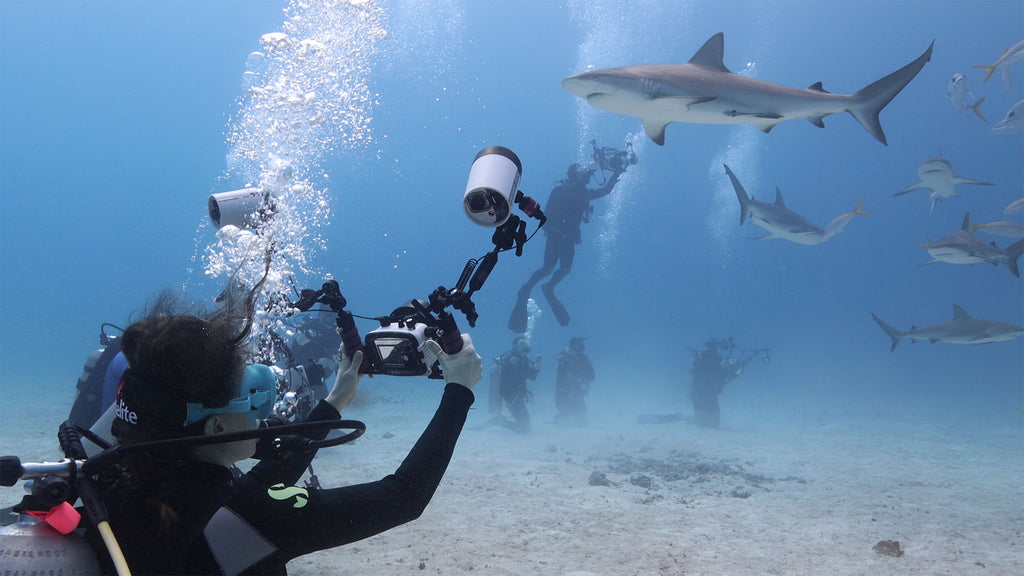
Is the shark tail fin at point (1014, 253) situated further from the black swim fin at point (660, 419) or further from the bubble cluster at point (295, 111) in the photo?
the bubble cluster at point (295, 111)

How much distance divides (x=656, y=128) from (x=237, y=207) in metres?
4.27

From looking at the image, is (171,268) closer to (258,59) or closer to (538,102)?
(538,102)

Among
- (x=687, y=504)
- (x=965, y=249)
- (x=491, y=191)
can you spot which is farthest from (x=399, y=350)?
(x=965, y=249)

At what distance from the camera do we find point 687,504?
24.1ft

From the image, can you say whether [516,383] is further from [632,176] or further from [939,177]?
[632,176]

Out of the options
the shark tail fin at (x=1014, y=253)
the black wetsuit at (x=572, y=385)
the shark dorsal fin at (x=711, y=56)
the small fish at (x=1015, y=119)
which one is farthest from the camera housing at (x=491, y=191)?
the black wetsuit at (x=572, y=385)

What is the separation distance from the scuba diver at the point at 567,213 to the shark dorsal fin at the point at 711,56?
11.9m

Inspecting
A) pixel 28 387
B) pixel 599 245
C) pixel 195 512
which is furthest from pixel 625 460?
pixel 599 245

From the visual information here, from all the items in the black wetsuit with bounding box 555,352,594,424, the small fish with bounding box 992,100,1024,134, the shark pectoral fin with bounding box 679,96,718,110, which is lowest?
the black wetsuit with bounding box 555,352,594,424

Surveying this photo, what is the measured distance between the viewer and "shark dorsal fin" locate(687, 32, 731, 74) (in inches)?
216

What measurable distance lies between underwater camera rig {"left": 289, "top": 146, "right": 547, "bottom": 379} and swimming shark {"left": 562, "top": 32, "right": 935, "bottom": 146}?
8.91ft

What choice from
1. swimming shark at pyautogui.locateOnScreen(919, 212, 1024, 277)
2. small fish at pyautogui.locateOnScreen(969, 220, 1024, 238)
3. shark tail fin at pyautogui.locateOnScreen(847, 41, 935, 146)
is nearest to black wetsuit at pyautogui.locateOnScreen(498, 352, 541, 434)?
swimming shark at pyautogui.locateOnScreen(919, 212, 1024, 277)

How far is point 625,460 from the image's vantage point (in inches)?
425

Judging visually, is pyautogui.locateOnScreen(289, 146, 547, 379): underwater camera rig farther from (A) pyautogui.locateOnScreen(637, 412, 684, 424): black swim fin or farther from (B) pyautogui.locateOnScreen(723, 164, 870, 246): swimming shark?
(A) pyautogui.locateOnScreen(637, 412, 684, 424): black swim fin
